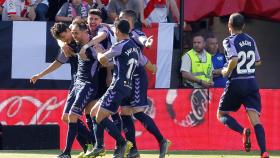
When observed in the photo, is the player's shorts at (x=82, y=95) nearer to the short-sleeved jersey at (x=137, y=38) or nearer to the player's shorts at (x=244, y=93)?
the short-sleeved jersey at (x=137, y=38)

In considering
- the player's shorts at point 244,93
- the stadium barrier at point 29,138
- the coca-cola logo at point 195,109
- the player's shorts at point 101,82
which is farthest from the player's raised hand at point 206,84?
the player's shorts at point 101,82

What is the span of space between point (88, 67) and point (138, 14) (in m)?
3.79

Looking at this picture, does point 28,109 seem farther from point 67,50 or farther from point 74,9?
point 67,50

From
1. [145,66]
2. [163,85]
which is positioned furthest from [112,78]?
[163,85]

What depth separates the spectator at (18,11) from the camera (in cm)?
1538

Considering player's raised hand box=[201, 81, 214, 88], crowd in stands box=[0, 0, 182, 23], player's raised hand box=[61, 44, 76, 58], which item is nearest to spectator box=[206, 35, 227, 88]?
player's raised hand box=[201, 81, 214, 88]

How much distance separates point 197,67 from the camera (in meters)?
15.2

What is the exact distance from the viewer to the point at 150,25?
1532 cm

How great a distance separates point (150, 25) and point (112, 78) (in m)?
3.32

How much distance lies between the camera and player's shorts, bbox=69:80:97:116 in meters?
11.9

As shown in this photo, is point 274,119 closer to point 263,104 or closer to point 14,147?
point 263,104

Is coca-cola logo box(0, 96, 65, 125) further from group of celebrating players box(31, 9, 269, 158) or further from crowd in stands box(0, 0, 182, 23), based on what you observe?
group of celebrating players box(31, 9, 269, 158)

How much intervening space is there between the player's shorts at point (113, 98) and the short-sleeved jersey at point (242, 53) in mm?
1452

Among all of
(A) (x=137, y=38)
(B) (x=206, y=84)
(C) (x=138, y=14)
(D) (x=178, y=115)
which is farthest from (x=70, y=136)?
(C) (x=138, y=14)
